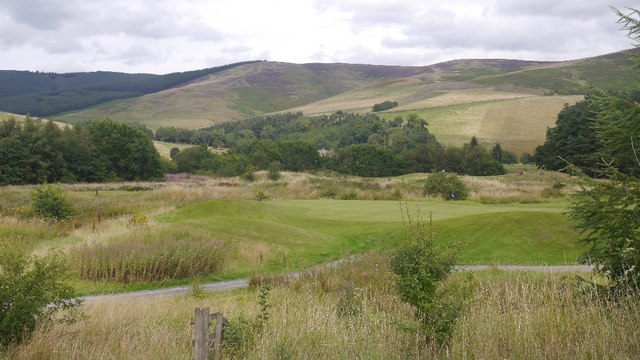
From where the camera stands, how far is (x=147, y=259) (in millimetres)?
19250

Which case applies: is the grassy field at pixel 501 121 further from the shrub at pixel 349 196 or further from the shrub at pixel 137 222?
the shrub at pixel 137 222

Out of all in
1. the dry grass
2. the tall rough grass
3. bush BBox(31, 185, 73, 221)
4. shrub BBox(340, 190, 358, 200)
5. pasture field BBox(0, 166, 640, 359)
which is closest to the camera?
pasture field BBox(0, 166, 640, 359)

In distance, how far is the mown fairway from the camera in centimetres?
2134

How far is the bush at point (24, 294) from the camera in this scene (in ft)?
28.6

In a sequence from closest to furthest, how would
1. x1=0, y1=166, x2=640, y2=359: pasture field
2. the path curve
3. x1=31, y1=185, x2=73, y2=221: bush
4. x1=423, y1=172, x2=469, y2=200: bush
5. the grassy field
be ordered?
x1=0, y1=166, x2=640, y2=359: pasture field → the path curve → x1=31, y1=185, x2=73, y2=221: bush → x1=423, y1=172, x2=469, y2=200: bush → the grassy field

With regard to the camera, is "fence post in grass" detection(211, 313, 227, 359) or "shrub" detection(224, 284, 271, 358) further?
"shrub" detection(224, 284, 271, 358)

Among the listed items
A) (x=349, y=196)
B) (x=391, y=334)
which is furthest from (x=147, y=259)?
(x=349, y=196)

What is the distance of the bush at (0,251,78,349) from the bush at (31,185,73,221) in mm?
22764

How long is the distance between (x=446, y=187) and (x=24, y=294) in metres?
40.0

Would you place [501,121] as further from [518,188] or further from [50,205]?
[50,205]

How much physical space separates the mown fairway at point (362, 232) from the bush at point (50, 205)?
5885 millimetres

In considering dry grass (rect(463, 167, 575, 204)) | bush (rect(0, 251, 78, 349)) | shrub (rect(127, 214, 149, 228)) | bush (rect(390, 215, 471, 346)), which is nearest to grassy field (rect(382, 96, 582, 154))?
dry grass (rect(463, 167, 575, 204))

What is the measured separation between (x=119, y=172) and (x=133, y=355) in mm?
76966

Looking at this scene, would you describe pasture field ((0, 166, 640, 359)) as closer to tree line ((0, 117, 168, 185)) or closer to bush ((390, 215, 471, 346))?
bush ((390, 215, 471, 346))
